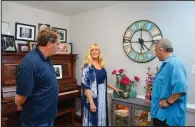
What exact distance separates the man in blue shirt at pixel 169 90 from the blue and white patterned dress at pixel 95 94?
60cm

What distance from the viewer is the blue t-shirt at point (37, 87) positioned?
107cm

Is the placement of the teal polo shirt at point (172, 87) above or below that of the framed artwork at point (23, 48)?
below

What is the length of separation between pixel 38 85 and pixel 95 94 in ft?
2.36

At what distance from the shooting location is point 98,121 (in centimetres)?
179

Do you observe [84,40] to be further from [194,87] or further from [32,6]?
[194,87]

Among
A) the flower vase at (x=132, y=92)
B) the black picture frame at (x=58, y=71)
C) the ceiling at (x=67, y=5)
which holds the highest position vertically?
the ceiling at (x=67, y=5)

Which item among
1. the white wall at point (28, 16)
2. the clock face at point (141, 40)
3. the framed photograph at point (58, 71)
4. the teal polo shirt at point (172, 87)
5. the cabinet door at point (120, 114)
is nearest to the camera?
the teal polo shirt at point (172, 87)

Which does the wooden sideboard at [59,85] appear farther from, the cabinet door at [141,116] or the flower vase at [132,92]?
the cabinet door at [141,116]

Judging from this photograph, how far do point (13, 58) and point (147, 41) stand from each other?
1536 mm

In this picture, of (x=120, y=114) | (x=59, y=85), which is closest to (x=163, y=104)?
(x=120, y=114)

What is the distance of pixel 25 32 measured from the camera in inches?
92.2

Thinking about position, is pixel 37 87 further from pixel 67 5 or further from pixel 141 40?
Result: pixel 67 5

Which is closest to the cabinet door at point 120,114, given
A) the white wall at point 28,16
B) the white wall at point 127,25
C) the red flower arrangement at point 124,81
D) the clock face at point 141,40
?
the red flower arrangement at point 124,81

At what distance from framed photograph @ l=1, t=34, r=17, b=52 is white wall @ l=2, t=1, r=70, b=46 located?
0.11 metres
